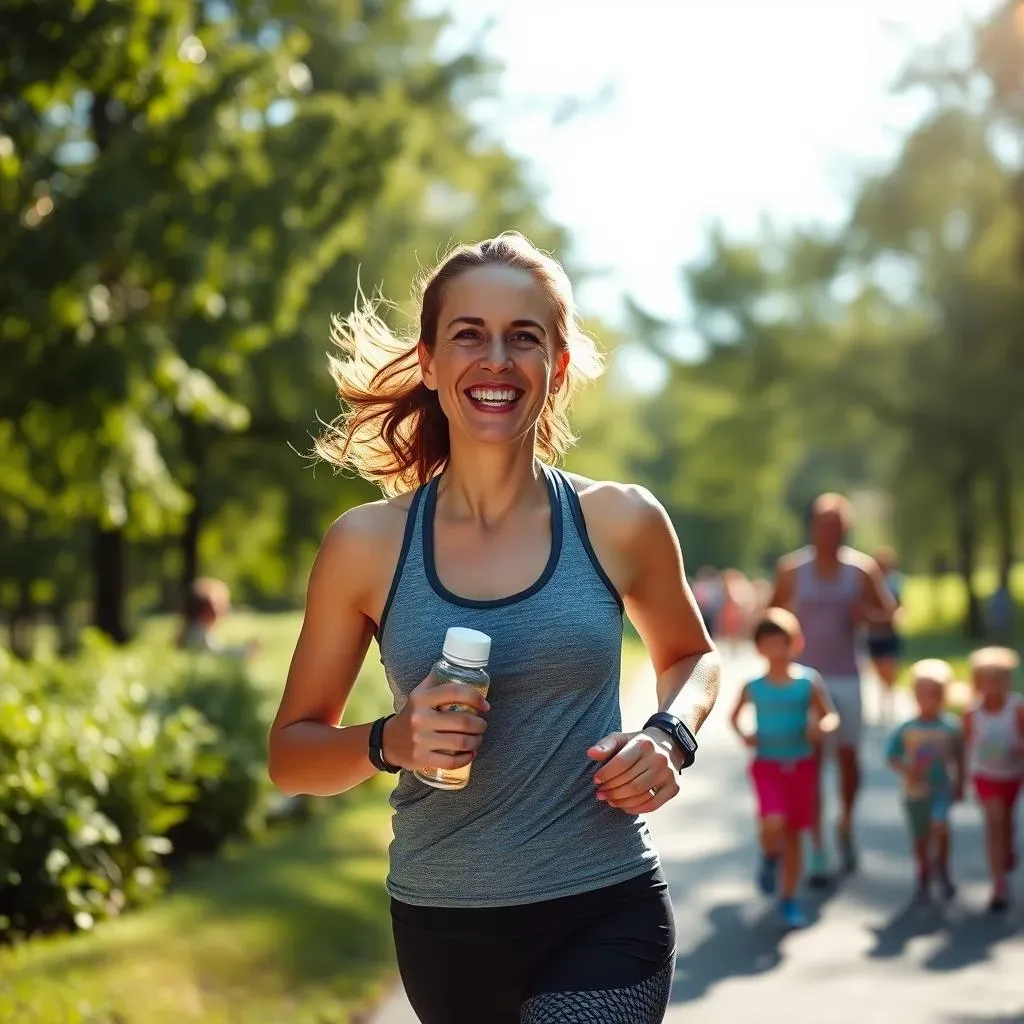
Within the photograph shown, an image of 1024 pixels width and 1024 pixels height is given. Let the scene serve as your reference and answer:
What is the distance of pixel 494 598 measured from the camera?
Answer: 2.98 m

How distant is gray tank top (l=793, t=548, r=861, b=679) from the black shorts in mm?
8843

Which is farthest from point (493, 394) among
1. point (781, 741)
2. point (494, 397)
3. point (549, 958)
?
point (781, 741)

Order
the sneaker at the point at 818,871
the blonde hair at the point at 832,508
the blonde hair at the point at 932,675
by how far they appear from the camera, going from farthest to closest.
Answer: the blonde hair at the point at 832,508
the sneaker at the point at 818,871
the blonde hair at the point at 932,675

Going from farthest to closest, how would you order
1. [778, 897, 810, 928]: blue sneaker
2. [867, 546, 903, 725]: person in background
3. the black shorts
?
the black shorts, [867, 546, 903, 725]: person in background, [778, 897, 810, 928]: blue sneaker

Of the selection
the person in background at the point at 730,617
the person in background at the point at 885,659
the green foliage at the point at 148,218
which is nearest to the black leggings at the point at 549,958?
the green foliage at the point at 148,218

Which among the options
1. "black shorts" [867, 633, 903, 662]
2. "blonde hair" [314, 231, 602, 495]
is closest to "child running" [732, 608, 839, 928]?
"blonde hair" [314, 231, 602, 495]

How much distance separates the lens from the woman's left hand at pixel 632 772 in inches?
110

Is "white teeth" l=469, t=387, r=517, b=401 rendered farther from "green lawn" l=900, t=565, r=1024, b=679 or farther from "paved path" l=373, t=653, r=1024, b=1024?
"green lawn" l=900, t=565, r=1024, b=679

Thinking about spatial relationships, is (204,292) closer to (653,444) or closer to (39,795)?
(39,795)

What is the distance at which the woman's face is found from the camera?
3.10 meters

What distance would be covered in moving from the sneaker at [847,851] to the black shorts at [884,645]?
879 cm

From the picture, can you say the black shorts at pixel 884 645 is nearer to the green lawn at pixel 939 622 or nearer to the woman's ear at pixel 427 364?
the green lawn at pixel 939 622

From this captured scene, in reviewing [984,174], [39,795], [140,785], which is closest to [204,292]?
[140,785]

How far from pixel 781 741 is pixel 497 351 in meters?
5.82
